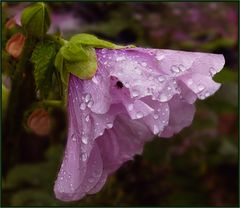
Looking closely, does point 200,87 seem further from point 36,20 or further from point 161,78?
point 36,20

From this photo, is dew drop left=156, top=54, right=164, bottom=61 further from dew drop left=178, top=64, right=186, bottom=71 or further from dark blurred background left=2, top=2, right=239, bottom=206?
dark blurred background left=2, top=2, right=239, bottom=206

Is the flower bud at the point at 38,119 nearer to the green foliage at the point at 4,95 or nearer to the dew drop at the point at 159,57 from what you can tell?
the green foliage at the point at 4,95

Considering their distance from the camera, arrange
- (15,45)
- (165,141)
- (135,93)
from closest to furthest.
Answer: (135,93)
(15,45)
(165,141)

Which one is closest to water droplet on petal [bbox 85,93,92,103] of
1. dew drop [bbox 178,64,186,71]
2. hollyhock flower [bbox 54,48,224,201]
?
hollyhock flower [bbox 54,48,224,201]

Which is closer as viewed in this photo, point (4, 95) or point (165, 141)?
point (4, 95)

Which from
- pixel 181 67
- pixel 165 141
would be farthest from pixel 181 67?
pixel 165 141

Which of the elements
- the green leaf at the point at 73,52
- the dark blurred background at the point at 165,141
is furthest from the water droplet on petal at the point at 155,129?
the dark blurred background at the point at 165,141

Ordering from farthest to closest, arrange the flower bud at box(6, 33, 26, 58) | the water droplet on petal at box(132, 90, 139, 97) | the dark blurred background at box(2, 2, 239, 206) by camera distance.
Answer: the dark blurred background at box(2, 2, 239, 206)
the flower bud at box(6, 33, 26, 58)
the water droplet on petal at box(132, 90, 139, 97)

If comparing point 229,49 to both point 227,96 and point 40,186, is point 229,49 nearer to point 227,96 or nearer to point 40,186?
point 227,96
